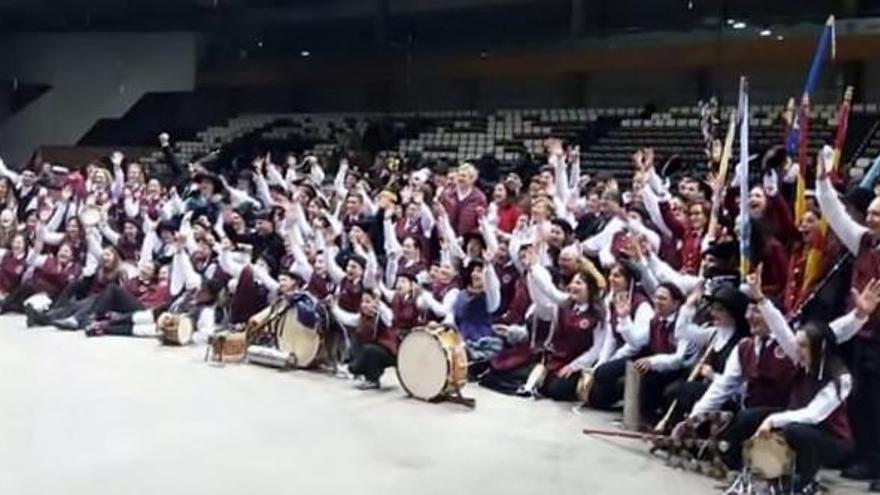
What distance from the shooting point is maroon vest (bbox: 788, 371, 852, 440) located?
552 centimetres

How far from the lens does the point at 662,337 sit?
709 centimetres

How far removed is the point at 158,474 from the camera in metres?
5.66

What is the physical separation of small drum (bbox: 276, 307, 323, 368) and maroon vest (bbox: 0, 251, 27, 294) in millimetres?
4816

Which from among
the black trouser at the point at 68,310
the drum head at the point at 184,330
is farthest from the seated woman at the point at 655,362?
the black trouser at the point at 68,310

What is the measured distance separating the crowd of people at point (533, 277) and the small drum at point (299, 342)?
0.15 m

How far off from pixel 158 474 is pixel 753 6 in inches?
694

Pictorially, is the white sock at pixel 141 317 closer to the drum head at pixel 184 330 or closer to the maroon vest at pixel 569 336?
the drum head at pixel 184 330

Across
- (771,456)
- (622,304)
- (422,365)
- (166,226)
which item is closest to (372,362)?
(422,365)

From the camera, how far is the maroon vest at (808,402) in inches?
217

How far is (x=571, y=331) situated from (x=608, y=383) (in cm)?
61

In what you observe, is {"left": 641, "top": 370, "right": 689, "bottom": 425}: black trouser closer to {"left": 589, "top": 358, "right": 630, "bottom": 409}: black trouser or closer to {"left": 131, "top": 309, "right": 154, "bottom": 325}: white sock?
{"left": 589, "top": 358, "right": 630, "bottom": 409}: black trouser

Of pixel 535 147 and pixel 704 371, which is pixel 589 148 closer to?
pixel 535 147

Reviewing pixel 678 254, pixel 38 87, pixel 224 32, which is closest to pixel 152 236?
pixel 678 254

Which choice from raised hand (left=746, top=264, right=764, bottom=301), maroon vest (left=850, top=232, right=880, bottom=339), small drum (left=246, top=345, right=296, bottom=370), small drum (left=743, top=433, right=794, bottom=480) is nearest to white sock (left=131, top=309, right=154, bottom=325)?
small drum (left=246, top=345, right=296, bottom=370)
